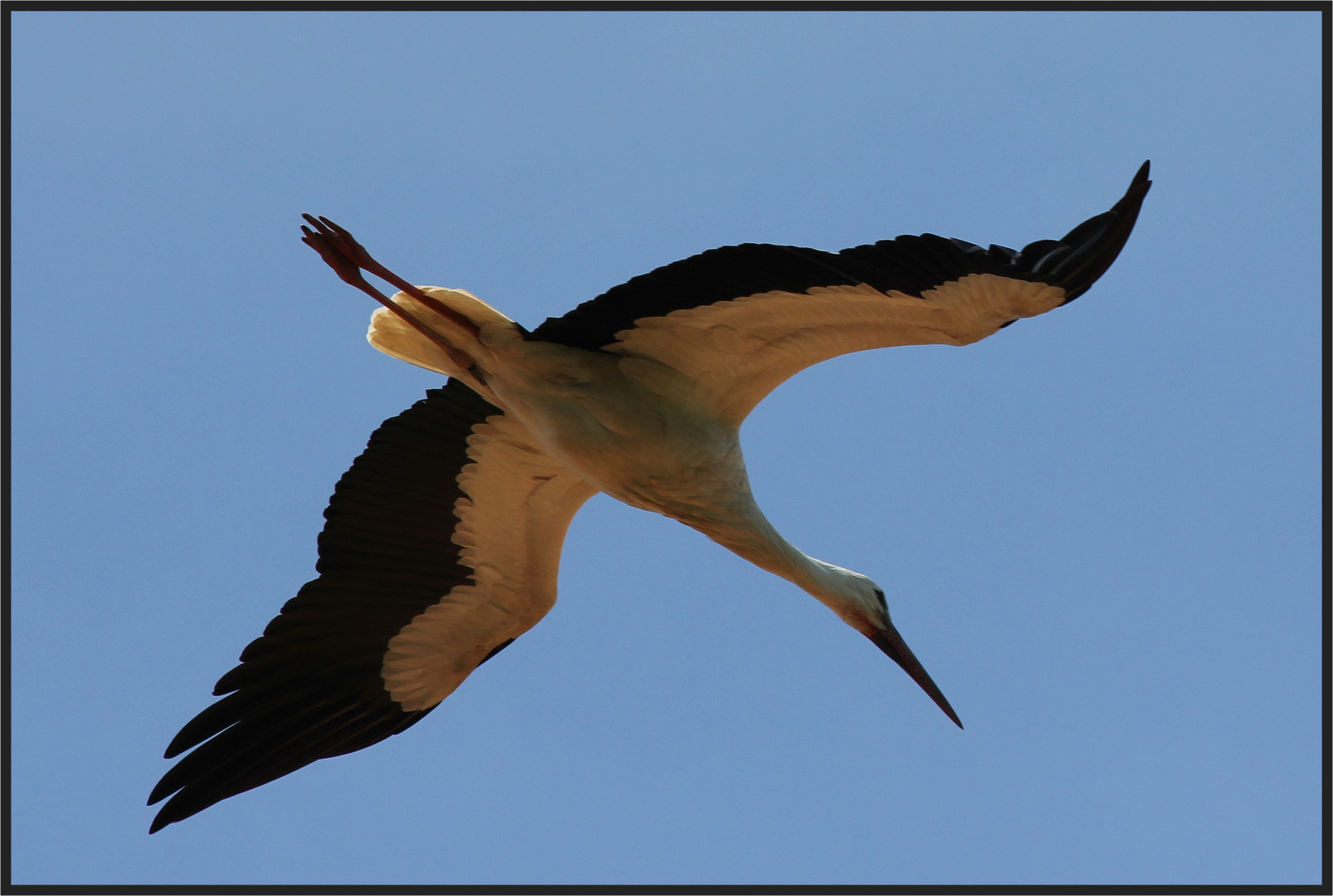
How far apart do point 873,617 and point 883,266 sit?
214 cm

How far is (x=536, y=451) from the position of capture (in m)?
6.89

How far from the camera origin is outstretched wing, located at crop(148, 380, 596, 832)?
6965 millimetres

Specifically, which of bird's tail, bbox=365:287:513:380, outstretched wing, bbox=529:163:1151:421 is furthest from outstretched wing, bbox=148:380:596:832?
outstretched wing, bbox=529:163:1151:421

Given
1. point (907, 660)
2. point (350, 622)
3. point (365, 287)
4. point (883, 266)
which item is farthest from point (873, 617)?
point (365, 287)

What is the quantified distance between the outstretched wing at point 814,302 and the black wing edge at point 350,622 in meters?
1.28

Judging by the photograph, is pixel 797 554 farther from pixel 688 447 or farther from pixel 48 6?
pixel 48 6

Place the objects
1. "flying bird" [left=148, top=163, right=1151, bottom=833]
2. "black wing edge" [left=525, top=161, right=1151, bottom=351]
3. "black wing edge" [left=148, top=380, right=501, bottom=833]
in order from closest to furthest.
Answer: "black wing edge" [left=525, top=161, right=1151, bottom=351] < "flying bird" [left=148, top=163, right=1151, bottom=833] < "black wing edge" [left=148, top=380, right=501, bottom=833]

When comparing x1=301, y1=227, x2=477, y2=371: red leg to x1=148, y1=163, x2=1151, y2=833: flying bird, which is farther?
x1=301, y1=227, x2=477, y2=371: red leg

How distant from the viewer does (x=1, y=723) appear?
7551mm

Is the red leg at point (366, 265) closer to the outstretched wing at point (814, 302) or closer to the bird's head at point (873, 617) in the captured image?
the outstretched wing at point (814, 302)

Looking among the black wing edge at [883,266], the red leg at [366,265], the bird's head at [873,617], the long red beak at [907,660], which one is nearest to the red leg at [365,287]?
the red leg at [366,265]

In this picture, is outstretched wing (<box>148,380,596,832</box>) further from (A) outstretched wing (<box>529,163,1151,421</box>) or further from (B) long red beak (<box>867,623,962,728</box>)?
(B) long red beak (<box>867,623,962,728</box>)

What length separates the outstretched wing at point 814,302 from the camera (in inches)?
199

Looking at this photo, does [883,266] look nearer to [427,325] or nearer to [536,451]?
[427,325]
